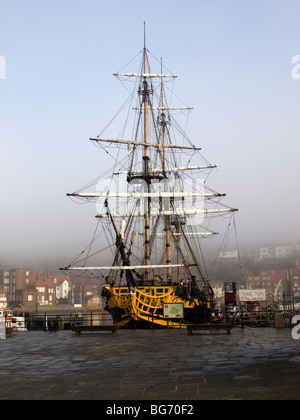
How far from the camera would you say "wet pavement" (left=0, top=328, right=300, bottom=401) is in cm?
902

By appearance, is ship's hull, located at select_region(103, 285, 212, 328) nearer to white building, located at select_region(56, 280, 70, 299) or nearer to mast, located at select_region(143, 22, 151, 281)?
mast, located at select_region(143, 22, 151, 281)

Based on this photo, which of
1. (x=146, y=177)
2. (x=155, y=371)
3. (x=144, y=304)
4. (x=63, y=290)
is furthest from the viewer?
(x=63, y=290)

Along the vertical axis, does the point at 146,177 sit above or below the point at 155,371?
above

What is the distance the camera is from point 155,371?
11789 millimetres

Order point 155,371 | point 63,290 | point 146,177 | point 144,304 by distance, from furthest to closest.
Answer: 1. point 63,290
2. point 146,177
3. point 144,304
4. point 155,371

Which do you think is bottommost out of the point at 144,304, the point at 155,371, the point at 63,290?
the point at 63,290

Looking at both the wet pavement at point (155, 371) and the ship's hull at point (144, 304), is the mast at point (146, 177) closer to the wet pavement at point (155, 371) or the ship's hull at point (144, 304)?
the ship's hull at point (144, 304)

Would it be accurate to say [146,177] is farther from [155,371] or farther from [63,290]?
[63,290]

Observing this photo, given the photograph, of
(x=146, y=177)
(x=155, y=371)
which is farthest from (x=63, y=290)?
(x=155, y=371)

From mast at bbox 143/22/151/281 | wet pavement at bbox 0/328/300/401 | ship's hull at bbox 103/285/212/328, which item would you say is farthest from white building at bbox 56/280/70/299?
wet pavement at bbox 0/328/300/401
